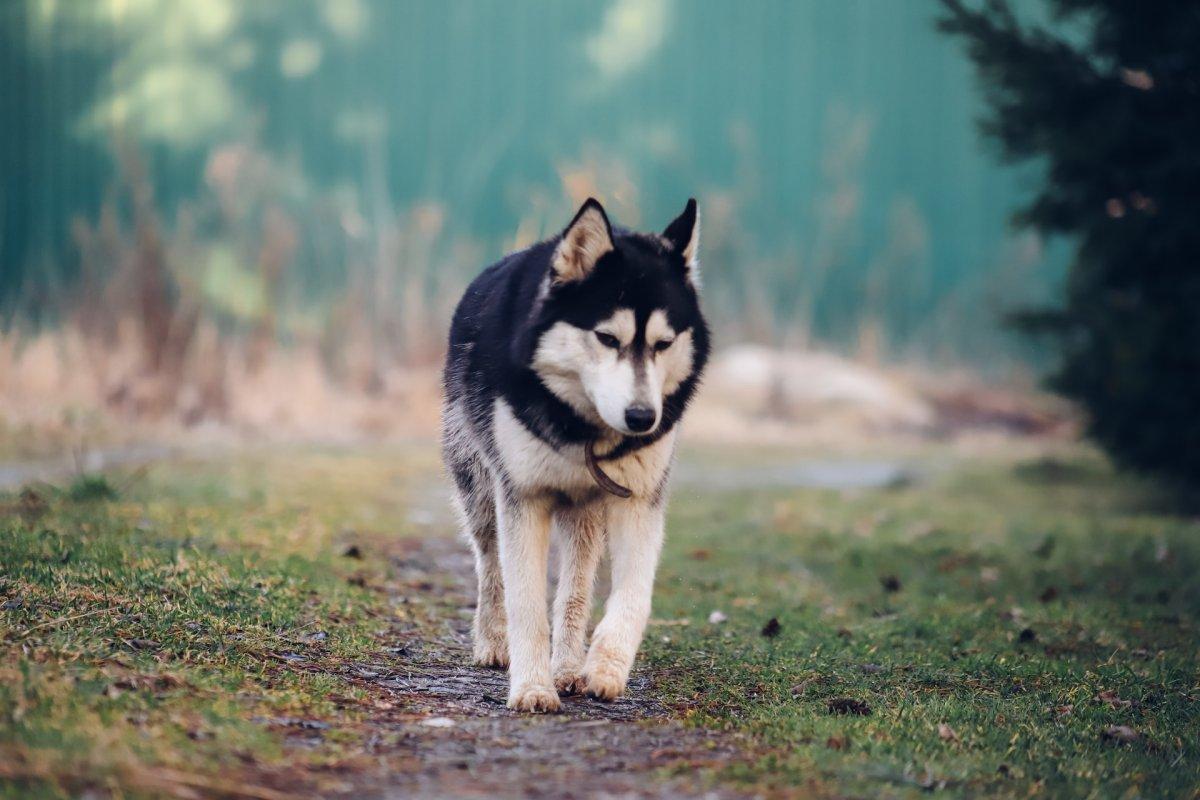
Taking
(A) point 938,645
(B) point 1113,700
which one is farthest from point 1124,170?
(B) point 1113,700

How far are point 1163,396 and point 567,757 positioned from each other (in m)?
7.86

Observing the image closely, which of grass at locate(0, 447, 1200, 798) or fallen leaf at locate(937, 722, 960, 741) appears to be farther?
fallen leaf at locate(937, 722, 960, 741)

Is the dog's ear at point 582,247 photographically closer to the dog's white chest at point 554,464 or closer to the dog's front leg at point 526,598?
the dog's white chest at point 554,464

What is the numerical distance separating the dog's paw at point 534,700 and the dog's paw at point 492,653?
29.2 inches

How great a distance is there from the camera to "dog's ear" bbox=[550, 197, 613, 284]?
4273mm

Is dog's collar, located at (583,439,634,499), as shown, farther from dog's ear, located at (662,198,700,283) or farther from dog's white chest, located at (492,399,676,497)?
dog's ear, located at (662,198,700,283)

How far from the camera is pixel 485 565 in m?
5.07

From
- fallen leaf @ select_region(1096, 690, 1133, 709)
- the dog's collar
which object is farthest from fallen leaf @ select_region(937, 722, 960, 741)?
the dog's collar

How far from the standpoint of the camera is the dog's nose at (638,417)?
401cm

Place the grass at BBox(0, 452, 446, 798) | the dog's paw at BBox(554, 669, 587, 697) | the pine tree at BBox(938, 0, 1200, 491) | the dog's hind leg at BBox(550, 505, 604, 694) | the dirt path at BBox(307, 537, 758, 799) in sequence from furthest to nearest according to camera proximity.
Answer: the pine tree at BBox(938, 0, 1200, 491), the dog's hind leg at BBox(550, 505, 604, 694), the dog's paw at BBox(554, 669, 587, 697), the dirt path at BBox(307, 537, 758, 799), the grass at BBox(0, 452, 446, 798)

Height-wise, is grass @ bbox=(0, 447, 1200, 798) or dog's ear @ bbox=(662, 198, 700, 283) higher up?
dog's ear @ bbox=(662, 198, 700, 283)

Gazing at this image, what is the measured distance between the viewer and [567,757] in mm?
3660

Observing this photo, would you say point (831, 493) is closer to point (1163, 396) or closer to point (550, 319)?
point (1163, 396)

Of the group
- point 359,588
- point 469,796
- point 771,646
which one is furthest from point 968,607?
point 469,796
